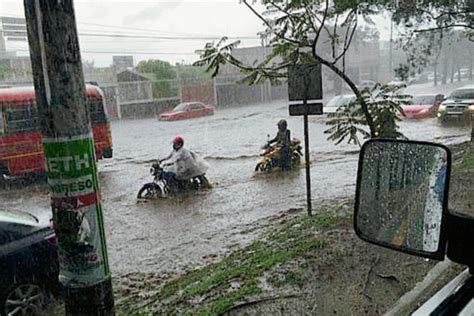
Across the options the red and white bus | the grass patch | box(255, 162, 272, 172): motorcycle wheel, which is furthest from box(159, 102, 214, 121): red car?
the grass patch

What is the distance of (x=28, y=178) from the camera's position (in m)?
13.0

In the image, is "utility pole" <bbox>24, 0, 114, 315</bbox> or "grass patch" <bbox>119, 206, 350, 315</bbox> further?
"grass patch" <bbox>119, 206, 350, 315</bbox>

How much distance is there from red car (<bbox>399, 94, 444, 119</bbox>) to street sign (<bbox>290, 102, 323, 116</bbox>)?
16.8 meters

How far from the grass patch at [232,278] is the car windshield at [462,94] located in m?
17.1

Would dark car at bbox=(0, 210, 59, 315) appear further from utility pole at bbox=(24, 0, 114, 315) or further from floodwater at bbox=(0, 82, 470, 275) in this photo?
utility pole at bbox=(24, 0, 114, 315)

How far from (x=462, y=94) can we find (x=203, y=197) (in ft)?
50.9

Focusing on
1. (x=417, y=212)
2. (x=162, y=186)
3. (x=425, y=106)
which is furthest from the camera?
(x=425, y=106)

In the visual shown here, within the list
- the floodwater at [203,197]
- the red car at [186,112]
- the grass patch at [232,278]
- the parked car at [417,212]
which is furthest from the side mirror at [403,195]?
the red car at [186,112]

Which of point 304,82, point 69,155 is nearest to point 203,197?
point 304,82

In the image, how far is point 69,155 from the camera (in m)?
2.11

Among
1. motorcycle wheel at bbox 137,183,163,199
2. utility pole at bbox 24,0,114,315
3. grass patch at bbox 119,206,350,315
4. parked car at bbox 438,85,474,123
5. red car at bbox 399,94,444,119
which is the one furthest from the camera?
red car at bbox 399,94,444,119

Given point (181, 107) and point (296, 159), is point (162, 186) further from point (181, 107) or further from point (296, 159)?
point (181, 107)

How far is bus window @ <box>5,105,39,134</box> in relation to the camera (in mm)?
12398

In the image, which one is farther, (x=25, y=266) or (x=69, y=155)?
(x=25, y=266)
